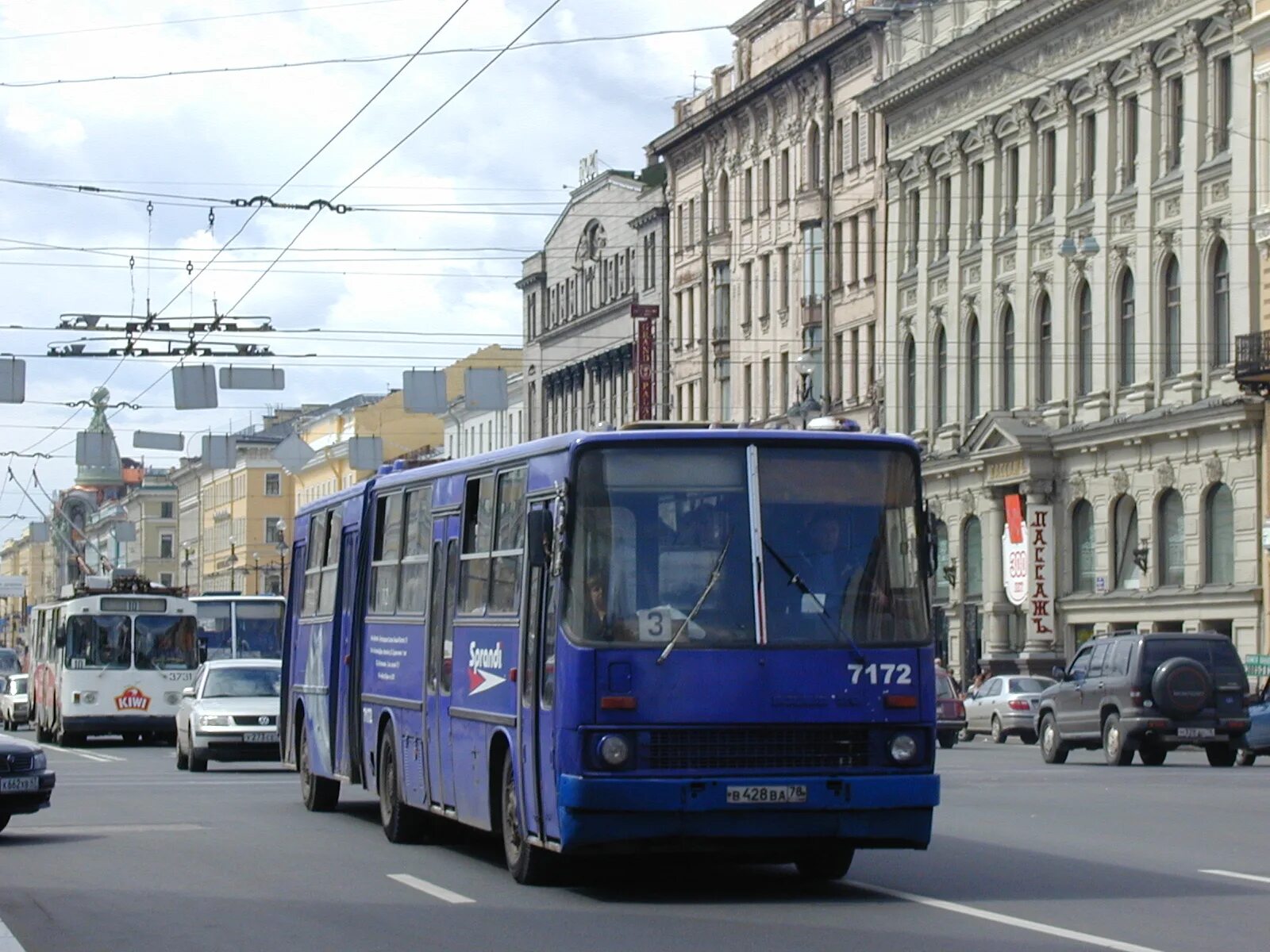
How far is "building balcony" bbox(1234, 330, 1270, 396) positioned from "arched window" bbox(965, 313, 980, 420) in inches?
546

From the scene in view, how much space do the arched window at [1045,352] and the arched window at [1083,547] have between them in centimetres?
280

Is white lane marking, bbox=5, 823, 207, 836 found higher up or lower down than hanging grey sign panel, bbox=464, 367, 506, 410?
lower down

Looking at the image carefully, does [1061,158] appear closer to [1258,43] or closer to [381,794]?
[1258,43]

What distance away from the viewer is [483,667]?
16109 millimetres

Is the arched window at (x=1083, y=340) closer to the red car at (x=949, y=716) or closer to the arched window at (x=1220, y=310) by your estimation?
the arched window at (x=1220, y=310)

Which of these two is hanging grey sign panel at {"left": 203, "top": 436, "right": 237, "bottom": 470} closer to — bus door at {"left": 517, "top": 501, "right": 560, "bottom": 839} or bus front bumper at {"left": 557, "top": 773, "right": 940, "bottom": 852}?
bus door at {"left": 517, "top": 501, "right": 560, "bottom": 839}

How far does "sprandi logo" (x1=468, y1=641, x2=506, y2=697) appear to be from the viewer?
1573 centimetres

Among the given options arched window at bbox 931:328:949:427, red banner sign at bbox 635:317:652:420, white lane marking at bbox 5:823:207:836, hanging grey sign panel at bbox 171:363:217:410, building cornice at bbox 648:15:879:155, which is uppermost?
building cornice at bbox 648:15:879:155

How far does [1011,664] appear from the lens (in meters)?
57.3

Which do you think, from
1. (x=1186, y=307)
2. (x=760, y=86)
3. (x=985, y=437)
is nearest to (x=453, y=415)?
(x=760, y=86)

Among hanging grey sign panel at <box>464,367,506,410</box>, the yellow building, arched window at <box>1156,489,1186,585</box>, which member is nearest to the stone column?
arched window at <box>1156,489,1186,585</box>

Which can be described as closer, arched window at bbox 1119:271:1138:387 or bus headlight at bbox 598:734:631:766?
bus headlight at bbox 598:734:631:766

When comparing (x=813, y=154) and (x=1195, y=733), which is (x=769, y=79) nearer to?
(x=813, y=154)

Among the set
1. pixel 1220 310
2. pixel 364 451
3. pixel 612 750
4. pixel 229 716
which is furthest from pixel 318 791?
pixel 364 451
